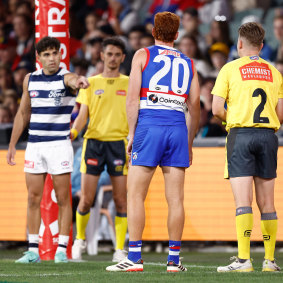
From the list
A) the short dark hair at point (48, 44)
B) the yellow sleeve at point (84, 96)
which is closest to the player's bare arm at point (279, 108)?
the short dark hair at point (48, 44)

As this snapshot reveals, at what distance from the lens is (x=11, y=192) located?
1195 centimetres

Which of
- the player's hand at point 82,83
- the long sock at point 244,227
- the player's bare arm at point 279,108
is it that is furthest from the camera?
the player's hand at point 82,83

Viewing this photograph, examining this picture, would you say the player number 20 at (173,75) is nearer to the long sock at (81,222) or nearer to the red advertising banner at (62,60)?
the red advertising banner at (62,60)

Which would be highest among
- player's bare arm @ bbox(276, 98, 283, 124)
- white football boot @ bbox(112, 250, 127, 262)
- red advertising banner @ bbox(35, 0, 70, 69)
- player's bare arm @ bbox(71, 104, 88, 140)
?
red advertising banner @ bbox(35, 0, 70, 69)

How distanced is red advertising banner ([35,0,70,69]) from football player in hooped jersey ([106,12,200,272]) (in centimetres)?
270

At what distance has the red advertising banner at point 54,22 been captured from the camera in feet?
33.3

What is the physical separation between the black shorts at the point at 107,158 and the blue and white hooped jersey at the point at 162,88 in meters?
2.62

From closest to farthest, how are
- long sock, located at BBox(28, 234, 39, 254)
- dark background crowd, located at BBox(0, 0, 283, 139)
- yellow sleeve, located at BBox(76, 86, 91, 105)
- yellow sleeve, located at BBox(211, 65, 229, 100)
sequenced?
yellow sleeve, located at BBox(211, 65, 229, 100), long sock, located at BBox(28, 234, 39, 254), yellow sleeve, located at BBox(76, 86, 91, 105), dark background crowd, located at BBox(0, 0, 283, 139)

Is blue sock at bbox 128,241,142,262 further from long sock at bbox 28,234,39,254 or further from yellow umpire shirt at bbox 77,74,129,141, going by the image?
yellow umpire shirt at bbox 77,74,129,141

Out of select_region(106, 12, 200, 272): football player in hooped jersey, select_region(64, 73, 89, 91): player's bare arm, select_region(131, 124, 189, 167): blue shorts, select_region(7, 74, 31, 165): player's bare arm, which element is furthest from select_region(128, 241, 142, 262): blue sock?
select_region(7, 74, 31, 165): player's bare arm

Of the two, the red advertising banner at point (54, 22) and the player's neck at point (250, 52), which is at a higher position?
the red advertising banner at point (54, 22)

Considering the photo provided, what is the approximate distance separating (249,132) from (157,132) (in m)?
0.80

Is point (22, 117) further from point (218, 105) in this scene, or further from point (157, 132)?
point (218, 105)

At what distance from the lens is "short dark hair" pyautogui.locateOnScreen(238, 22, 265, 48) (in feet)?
25.1
